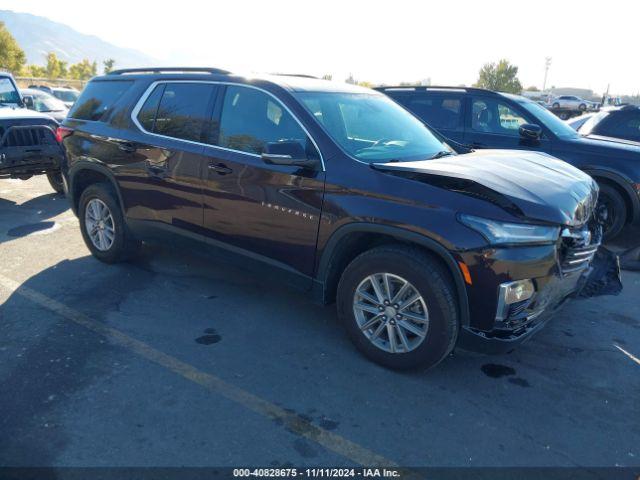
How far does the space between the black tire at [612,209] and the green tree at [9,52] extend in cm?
3740

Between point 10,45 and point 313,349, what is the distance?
39.1m

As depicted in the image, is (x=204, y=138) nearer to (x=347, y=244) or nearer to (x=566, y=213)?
(x=347, y=244)

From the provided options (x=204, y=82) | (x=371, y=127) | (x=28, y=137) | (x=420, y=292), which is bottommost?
(x=420, y=292)

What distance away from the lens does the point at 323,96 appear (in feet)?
12.7

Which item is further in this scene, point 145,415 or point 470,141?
point 470,141

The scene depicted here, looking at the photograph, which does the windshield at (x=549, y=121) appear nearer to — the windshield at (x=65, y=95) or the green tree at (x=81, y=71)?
the windshield at (x=65, y=95)

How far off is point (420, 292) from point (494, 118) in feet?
15.6

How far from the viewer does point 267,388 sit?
311 cm

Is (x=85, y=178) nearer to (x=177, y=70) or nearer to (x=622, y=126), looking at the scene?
(x=177, y=70)

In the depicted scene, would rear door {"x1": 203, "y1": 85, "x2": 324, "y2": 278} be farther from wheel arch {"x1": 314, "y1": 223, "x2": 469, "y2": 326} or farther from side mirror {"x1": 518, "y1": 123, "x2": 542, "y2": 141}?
side mirror {"x1": 518, "y1": 123, "x2": 542, "y2": 141}

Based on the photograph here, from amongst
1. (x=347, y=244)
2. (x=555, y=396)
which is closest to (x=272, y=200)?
(x=347, y=244)

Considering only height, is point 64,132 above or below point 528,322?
above

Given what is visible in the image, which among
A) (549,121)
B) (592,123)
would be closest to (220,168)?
(549,121)

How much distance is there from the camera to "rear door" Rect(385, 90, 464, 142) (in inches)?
282
